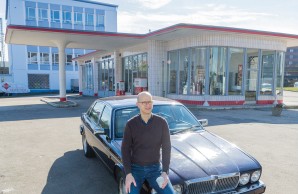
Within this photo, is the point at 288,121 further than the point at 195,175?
Yes

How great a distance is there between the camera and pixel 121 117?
4.10 m

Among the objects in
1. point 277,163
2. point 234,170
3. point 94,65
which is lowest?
point 277,163

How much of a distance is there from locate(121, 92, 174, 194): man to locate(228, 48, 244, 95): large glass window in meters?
13.0

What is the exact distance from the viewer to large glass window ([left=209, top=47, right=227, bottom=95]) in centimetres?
1420

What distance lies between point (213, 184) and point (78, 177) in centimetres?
276

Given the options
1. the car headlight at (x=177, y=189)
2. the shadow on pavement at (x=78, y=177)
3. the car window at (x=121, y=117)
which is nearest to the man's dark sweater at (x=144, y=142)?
the car headlight at (x=177, y=189)

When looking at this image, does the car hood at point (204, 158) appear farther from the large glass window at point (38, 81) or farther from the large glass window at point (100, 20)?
the large glass window at point (100, 20)

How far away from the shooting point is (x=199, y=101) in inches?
565

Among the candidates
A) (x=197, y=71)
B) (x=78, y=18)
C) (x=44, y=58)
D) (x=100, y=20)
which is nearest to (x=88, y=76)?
(x=44, y=58)

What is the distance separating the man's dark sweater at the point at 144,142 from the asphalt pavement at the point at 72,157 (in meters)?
1.72

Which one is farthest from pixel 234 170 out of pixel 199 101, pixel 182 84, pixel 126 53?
pixel 126 53

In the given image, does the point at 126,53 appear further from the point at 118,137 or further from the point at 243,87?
the point at 118,137

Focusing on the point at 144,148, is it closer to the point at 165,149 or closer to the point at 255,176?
the point at 165,149

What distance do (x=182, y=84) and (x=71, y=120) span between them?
7786 millimetres
